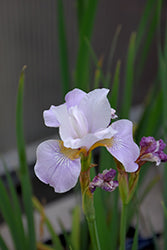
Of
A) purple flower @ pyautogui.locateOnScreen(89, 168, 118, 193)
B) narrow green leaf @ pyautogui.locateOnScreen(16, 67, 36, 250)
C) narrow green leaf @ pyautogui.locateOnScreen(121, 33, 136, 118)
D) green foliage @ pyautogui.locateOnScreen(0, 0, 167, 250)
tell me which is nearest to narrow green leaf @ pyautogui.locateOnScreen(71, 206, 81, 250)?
green foliage @ pyautogui.locateOnScreen(0, 0, 167, 250)

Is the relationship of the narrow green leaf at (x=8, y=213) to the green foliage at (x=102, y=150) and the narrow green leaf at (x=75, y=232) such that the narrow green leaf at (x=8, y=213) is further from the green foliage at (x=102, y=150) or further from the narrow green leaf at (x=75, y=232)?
the narrow green leaf at (x=75, y=232)

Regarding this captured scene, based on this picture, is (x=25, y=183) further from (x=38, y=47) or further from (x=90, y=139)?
(x=38, y=47)

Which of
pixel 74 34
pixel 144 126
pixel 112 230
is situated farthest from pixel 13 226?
pixel 74 34

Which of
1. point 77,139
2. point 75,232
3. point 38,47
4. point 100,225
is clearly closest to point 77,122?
point 77,139

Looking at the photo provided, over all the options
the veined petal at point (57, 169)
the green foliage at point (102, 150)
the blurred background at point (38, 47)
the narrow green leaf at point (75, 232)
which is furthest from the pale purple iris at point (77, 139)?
the blurred background at point (38, 47)

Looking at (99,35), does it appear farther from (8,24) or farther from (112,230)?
(112,230)
